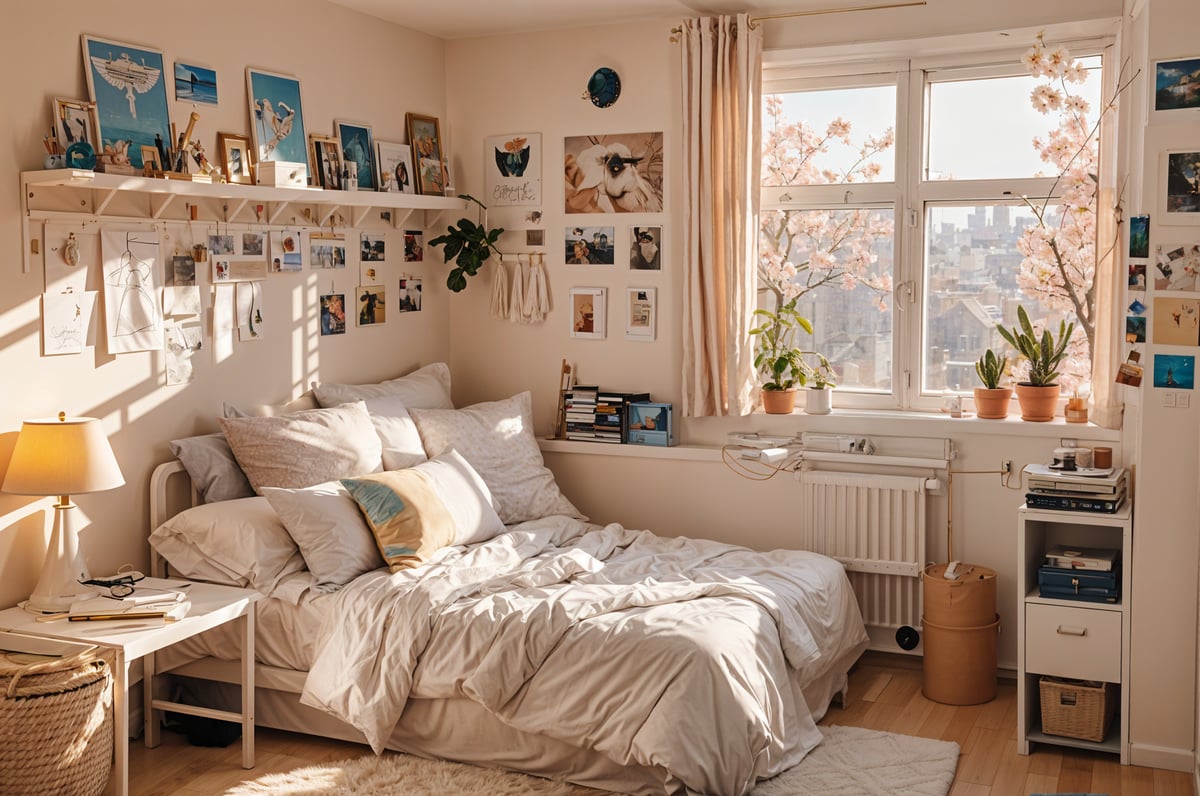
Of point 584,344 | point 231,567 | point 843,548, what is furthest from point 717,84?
point 231,567

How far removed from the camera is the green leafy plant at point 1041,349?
13.3 feet

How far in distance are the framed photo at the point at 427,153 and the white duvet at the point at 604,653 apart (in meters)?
1.76

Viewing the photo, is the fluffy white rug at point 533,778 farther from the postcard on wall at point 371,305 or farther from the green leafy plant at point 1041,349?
the postcard on wall at point 371,305

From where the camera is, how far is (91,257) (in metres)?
3.38

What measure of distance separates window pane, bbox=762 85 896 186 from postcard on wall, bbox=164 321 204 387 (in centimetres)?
231

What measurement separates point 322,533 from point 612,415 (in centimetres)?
152

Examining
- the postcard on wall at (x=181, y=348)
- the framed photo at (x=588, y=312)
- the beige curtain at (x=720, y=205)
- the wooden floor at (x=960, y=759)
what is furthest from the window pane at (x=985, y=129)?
the postcard on wall at (x=181, y=348)

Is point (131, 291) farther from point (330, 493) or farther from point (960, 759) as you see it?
point (960, 759)

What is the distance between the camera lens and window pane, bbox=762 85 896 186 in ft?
14.5

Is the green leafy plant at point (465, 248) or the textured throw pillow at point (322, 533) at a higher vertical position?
the green leafy plant at point (465, 248)

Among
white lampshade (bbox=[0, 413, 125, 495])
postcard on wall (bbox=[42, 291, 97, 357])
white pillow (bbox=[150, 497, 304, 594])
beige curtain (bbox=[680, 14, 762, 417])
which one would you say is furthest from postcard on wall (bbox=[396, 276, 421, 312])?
white lampshade (bbox=[0, 413, 125, 495])

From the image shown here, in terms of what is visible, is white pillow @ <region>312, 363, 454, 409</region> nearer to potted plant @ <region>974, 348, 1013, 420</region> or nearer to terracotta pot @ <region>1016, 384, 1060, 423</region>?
potted plant @ <region>974, 348, 1013, 420</region>

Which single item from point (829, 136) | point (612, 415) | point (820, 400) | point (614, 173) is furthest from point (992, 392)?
point (614, 173)

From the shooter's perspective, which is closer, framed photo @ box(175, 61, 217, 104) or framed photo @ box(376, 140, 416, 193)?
framed photo @ box(175, 61, 217, 104)
